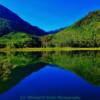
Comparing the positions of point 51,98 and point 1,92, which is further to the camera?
point 1,92

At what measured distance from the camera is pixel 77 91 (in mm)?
30031

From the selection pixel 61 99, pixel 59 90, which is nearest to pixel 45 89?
pixel 59 90

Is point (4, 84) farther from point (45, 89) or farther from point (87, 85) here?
point (87, 85)

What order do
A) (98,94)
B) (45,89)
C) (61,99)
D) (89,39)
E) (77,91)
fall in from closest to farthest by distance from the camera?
1. (61,99)
2. (98,94)
3. (77,91)
4. (45,89)
5. (89,39)

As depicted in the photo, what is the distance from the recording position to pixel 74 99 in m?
26.1

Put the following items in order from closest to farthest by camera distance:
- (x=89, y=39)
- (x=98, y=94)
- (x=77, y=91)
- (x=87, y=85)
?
(x=98, y=94) → (x=77, y=91) → (x=87, y=85) → (x=89, y=39)

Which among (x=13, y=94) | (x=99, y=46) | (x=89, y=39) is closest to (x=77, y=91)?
(x=13, y=94)

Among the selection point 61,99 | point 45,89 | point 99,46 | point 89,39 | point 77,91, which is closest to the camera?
point 61,99

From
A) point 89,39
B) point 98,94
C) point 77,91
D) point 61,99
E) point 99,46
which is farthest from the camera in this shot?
point 89,39

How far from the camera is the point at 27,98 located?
2697cm

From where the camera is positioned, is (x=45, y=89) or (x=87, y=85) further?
(x=87, y=85)

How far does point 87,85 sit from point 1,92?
31.3 ft

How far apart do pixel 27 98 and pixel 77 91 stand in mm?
5515

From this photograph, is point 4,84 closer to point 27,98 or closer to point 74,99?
point 27,98
